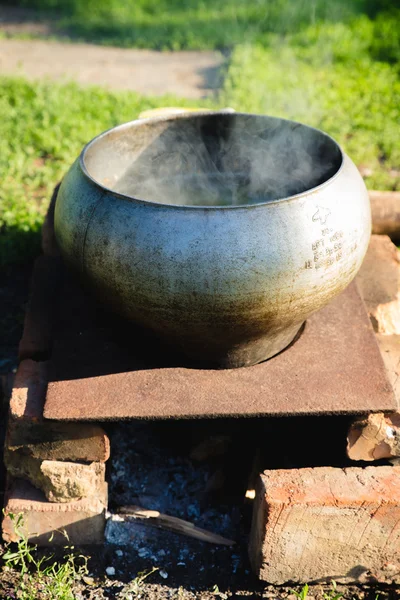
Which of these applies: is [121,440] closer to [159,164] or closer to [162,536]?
[162,536]

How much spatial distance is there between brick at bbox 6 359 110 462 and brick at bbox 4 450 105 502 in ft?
0.10

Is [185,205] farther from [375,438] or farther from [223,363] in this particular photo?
[375,438]

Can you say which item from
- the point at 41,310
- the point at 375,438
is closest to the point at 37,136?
the point at 41,310

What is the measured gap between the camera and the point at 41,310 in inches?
112

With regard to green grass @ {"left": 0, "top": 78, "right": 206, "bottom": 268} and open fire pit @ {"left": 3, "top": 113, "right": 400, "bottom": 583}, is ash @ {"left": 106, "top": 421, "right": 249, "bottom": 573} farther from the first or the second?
green grass @ {"left": 0, "top": 78, "right": 206, "bottom": 268}

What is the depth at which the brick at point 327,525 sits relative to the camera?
7.22 ft

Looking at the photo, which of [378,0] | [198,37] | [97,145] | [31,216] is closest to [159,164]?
[97,145]

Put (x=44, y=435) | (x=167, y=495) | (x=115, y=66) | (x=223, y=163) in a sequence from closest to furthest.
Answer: (x=44, y=435) → (x=167, y=495) → (x=223, y=163) → (x=115, y=66)

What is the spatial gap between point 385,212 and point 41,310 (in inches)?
83.2

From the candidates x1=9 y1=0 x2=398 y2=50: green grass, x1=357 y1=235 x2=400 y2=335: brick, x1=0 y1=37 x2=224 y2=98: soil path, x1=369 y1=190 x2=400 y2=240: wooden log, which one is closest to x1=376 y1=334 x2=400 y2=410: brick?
x1=357 y1=235 x2=400 y2=335: brick

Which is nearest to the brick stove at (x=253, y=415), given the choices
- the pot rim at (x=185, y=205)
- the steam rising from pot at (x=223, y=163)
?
the pot rim at (x=185, y=205)

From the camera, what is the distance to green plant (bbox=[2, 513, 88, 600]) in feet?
7.45

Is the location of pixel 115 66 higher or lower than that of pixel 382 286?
lower

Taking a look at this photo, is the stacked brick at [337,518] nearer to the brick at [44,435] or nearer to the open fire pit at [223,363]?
the open fire pit at [223,363]
